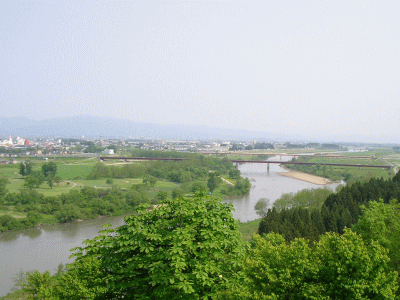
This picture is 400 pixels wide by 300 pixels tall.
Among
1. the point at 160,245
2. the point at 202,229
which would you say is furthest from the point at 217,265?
the point at 160,245

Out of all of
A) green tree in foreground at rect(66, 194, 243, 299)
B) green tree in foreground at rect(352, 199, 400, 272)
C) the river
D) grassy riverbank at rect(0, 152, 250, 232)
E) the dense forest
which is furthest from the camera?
grassy riverbank at rect(0, 152, 250, 232)

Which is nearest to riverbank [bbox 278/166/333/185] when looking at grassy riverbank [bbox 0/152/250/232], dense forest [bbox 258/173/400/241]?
grassy riverbank [bbox 0/152/250/232]

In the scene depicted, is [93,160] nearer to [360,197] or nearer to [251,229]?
[251,229]

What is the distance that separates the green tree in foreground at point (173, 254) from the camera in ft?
12.6

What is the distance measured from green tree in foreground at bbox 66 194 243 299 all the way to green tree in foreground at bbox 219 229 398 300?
35cm

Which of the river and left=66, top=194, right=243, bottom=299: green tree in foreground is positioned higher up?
left=66, top=194, right=243, bottom=299: green tree in foreground

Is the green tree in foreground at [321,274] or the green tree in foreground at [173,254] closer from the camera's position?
the green tree in foreground at [321,274]

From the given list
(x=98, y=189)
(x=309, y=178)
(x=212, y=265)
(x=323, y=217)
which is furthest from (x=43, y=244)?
(x=309, y=178)

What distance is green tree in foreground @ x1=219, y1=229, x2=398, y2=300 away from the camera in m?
3.54

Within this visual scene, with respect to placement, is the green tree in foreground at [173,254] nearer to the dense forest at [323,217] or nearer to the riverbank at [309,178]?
the dense forest at [323,217]

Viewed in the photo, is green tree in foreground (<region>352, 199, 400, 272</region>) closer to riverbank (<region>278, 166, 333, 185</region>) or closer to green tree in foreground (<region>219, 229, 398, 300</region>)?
green tree in foreground (<region>219, 229, 398, 300</region>)

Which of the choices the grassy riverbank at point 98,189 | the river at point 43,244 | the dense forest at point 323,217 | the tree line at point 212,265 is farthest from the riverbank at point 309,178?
the tree line at point 212,265

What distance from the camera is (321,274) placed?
3.85 m

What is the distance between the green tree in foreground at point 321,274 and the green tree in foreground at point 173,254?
35 centimetres
